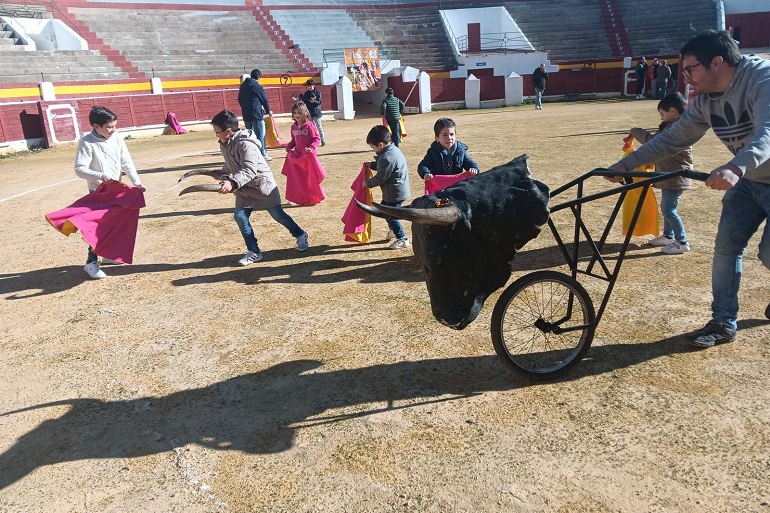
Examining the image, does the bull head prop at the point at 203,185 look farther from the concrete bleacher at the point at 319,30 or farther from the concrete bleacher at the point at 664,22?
the concrete bleacher at the point at 664,22

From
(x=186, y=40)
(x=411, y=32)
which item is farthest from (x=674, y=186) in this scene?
(x=411, y=32)

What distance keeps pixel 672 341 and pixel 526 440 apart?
137 centimetres

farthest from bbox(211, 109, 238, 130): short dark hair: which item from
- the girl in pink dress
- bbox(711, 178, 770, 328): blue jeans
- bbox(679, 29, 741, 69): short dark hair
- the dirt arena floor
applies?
bbox(711, 178, 770, 328): blue jeans

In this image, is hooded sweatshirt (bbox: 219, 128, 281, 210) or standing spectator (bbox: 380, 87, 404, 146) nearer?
hooded sweatshirt (bbox: 219, 128, 281, 210)

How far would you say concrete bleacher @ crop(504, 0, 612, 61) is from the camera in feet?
94.1

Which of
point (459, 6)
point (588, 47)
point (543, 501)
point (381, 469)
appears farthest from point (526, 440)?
point (459, 6)

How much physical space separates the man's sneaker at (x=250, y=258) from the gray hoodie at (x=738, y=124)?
11.0 feet

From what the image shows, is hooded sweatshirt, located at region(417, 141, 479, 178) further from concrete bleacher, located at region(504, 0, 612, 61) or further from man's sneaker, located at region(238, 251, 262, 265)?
concrete bleacher, located at region(504, 0, 612, 61)

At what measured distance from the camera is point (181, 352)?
3.77m

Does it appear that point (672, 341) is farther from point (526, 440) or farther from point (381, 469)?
point (381, 469)

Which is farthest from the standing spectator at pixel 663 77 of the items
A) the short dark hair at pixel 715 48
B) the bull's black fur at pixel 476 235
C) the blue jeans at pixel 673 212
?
the bull's black fur at pixel 476 235

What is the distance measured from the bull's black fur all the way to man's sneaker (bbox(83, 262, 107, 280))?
3.63 m

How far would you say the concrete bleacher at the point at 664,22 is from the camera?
2822 cm

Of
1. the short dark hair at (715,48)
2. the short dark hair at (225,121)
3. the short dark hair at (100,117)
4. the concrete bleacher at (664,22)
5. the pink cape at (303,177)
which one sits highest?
the concrete bleacher at (664,22)
